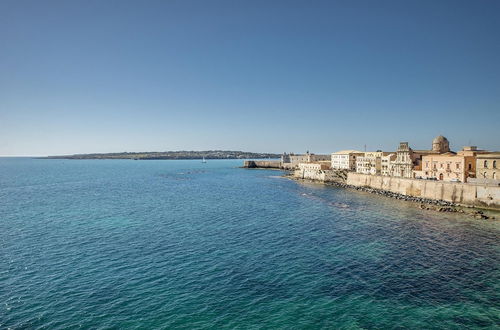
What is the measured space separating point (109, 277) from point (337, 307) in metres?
17.6

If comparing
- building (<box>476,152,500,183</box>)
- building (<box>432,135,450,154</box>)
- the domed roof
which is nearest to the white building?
building (<box>432,135,450,154</box>)

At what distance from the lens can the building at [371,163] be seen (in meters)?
100

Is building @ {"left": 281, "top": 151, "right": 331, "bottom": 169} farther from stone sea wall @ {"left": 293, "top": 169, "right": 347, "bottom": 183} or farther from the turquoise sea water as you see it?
the turquoise sea water

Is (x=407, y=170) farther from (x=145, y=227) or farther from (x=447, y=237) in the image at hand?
(x=145, y=227)

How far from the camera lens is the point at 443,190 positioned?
64500 millimetres

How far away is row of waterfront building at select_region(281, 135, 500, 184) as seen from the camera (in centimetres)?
6186

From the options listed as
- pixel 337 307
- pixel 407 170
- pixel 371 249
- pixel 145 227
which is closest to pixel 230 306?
pixel 337 307

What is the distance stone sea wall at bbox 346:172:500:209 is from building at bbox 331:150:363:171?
31679mm

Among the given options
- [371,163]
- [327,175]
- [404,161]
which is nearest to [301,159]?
[327,175]

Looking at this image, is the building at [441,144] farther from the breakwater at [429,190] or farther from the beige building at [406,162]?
the breakwater at [429,190]

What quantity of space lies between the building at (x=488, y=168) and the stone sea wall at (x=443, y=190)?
4068mm

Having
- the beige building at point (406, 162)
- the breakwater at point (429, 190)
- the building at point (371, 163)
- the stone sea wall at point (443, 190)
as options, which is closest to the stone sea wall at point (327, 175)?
the breakwater at point (429, 190)

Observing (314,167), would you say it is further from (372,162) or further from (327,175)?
(372,162)

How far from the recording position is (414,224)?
44.9m
